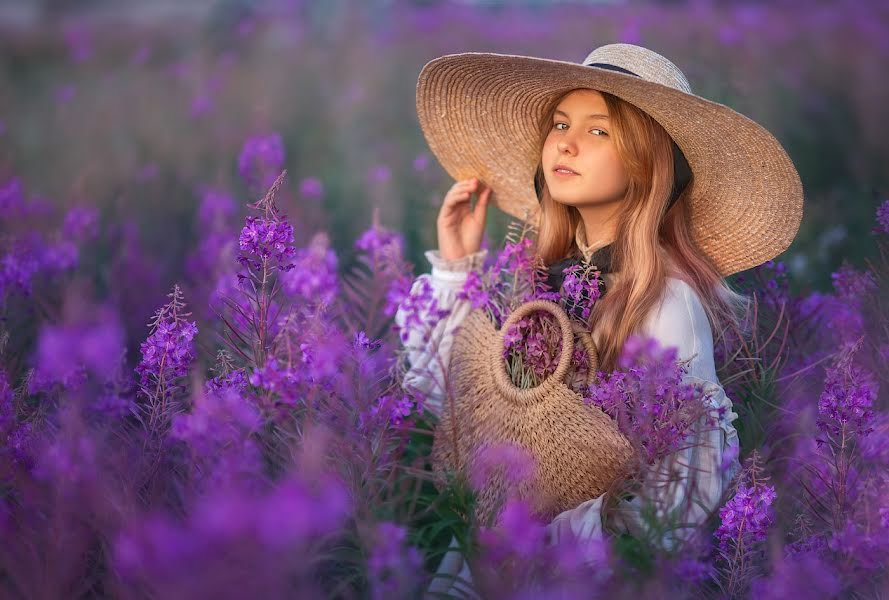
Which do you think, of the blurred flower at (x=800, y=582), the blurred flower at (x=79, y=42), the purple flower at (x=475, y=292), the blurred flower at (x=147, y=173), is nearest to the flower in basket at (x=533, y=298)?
the purple flower at (x=475, y=292)

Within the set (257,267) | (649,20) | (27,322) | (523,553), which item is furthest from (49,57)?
(523,553)

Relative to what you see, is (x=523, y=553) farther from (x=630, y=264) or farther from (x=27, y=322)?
(x=27, y=322)

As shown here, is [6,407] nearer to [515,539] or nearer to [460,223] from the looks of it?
[515,539]

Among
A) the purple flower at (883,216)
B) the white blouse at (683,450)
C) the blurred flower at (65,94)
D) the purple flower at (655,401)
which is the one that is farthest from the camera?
the blurred flower at (65,94)

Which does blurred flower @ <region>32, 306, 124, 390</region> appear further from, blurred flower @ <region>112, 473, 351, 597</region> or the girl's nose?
the girl's nose

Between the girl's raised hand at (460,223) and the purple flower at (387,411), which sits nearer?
the purple flower at (387,411)

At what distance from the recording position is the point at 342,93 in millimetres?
7590

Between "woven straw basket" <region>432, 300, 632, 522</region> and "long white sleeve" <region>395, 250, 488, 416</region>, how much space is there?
0.20 m

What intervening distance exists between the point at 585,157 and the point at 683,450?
2.93ft

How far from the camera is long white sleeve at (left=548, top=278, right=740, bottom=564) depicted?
2135mm

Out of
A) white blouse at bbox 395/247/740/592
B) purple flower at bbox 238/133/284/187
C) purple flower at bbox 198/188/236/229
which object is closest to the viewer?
white blouse at bbox 395/247/740/592

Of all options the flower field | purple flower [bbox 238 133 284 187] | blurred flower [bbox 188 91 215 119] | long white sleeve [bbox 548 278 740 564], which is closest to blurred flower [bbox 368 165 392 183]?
the flower field

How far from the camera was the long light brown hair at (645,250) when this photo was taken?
2.49 m

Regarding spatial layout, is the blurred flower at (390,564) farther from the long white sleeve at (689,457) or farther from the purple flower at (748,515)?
the purple flower at (748,515)
